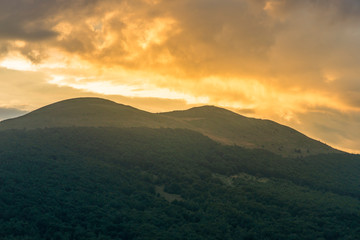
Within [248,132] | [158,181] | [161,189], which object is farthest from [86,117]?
[248,132]

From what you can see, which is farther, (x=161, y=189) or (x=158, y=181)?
(x=158, y=181)

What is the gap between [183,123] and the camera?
131500 millimetres

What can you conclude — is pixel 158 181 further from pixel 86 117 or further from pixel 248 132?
pixel 248 132

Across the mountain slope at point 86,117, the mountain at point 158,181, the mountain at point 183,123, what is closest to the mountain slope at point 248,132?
the mountain at point 183,123

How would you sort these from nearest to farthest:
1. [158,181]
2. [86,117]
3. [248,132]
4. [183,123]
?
1. [158,181]
2. [86,117]
3. [183,123]
4. [248,132]

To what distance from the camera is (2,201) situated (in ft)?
183

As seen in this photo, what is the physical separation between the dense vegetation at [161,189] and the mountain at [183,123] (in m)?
8.67

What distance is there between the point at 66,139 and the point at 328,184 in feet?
224

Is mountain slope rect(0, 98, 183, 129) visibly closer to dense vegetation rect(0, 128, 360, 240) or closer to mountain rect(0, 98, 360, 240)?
mountain rect(0, 98, 360, 240)

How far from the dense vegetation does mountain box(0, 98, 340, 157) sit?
867cm

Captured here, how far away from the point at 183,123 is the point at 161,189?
59327 mm

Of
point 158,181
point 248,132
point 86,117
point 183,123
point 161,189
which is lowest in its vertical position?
point 161,189

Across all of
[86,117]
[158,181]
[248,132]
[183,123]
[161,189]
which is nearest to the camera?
[161,189]

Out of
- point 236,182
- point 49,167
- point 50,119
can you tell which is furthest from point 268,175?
point 50,119
